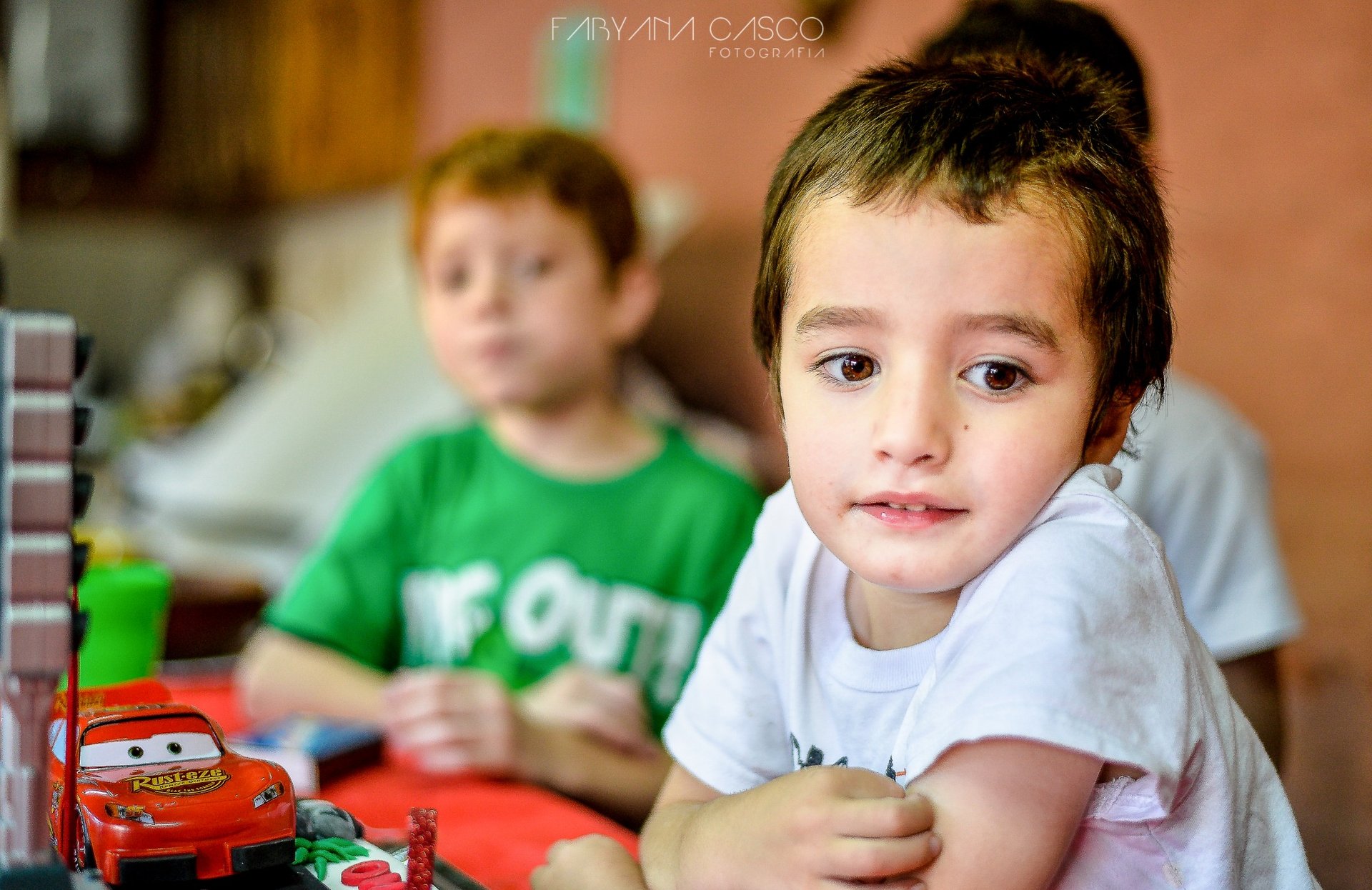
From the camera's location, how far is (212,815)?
1.56ft

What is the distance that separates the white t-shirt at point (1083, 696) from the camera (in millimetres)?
438

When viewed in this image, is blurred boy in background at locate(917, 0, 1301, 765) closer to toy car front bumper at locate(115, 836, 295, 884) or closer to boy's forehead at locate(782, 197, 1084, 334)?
boy's forehead at locate(782, 197, 1084, 334)

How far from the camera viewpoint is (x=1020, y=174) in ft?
1.57

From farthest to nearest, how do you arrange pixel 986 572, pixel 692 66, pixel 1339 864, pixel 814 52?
pixel 692 66, pixel 814 52, pixel 1339 864, pixel 986 572

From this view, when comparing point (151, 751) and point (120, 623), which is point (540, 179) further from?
Result: point (151, 751)

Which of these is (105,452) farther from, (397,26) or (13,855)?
(13,855)

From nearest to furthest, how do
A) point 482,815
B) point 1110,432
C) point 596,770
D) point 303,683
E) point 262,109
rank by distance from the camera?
point 1110,432 → point 482,815 → point 596,770 → point 303,683 → point 262,109

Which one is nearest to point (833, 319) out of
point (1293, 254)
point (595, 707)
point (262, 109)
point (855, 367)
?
point (855, 367)

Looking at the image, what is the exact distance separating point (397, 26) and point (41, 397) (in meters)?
2.83

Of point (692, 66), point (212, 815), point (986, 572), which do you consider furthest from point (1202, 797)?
point (692, 66)

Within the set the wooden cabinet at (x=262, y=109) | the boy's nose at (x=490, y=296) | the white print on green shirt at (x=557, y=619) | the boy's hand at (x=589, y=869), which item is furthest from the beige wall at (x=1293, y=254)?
the wooden cabinet at (x=262, y=109)

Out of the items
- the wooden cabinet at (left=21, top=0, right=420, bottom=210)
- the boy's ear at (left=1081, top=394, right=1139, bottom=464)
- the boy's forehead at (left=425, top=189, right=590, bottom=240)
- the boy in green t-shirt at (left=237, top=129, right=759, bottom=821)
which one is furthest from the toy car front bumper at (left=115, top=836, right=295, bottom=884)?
the wooden cabinet at (left=21, top=0, right=420, bottom=210)

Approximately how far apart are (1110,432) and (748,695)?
0.22 metres

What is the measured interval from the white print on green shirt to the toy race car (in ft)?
1.76
